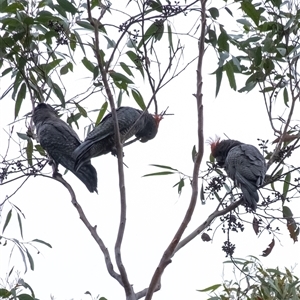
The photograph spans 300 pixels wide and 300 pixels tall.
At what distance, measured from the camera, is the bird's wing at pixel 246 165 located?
120 inches

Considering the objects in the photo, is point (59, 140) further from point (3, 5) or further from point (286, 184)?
point (286, 184)

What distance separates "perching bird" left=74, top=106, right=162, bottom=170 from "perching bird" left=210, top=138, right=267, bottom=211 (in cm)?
39

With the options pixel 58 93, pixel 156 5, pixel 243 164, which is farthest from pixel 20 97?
pixel 243 164

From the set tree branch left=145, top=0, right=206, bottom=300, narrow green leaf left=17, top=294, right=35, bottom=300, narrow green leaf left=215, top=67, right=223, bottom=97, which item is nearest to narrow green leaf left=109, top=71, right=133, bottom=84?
narrow green leaf left=215, top=67, right=223, bottom=97

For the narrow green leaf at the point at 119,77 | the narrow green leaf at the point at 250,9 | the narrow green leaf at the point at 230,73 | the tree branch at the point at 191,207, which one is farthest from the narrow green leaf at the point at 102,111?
the tree branch at the point at 191,207

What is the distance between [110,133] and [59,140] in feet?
1.35

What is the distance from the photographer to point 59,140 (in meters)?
3.58

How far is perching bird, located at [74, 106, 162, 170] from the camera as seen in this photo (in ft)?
10.7

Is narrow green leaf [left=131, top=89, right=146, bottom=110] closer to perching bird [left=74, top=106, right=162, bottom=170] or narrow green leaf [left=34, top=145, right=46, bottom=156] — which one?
perching bird [left=74, top=106, right=162, bottom=170]

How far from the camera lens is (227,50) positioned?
271 centimetres

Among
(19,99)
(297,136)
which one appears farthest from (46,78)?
(297,136)

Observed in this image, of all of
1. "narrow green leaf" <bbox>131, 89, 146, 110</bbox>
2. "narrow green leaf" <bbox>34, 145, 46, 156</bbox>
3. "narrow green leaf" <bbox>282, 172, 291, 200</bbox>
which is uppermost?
"narrow green leaf" <bbox>34, 145, 46, 156</bbox>

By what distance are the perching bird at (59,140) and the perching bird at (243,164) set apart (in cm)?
70

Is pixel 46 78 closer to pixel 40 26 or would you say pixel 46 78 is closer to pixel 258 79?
pixel 40 26
